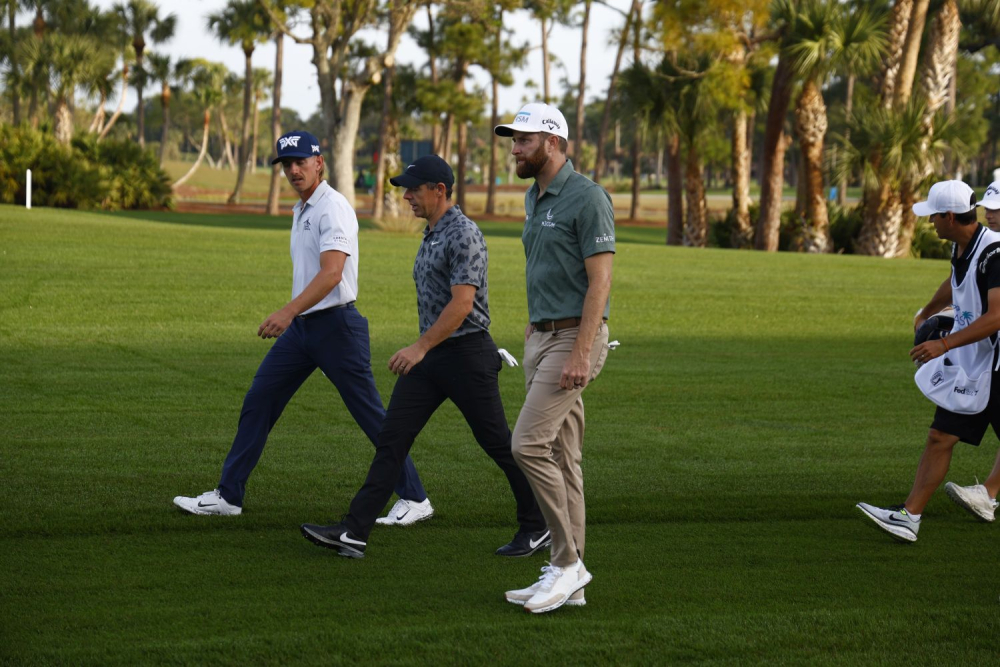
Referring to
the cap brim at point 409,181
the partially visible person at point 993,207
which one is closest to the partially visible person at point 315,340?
the cap brim at point 409,181

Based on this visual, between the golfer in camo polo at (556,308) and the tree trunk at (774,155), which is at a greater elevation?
the tree trunk at (774,155)

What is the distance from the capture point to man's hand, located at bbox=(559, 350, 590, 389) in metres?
4.81

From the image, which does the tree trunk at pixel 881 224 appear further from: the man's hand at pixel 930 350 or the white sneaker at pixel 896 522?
the man's hand at pixel 930 350

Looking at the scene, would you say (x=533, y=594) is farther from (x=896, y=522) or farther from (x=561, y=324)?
(x=896, y=522)

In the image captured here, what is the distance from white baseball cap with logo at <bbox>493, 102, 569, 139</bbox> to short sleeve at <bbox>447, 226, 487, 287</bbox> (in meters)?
0.70

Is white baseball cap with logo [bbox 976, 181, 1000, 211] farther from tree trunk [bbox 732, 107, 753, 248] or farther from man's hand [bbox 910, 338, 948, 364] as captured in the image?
tree trunk [bbox 732, 107, 753, 248]

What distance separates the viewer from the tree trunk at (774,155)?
3172cm

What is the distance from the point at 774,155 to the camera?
32.3 metres

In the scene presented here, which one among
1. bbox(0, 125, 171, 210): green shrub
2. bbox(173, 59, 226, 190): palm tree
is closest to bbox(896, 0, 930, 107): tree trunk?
bbox(0, 125, 171, 210): green shrub

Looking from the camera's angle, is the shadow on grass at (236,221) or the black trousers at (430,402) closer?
the black trousers at (430,402)

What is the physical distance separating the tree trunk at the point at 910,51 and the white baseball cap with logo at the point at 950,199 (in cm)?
2598

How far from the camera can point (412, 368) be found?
5676mm

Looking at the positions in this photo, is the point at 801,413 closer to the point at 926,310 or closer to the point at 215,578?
the point at 926,310

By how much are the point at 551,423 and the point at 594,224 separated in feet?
2.80
